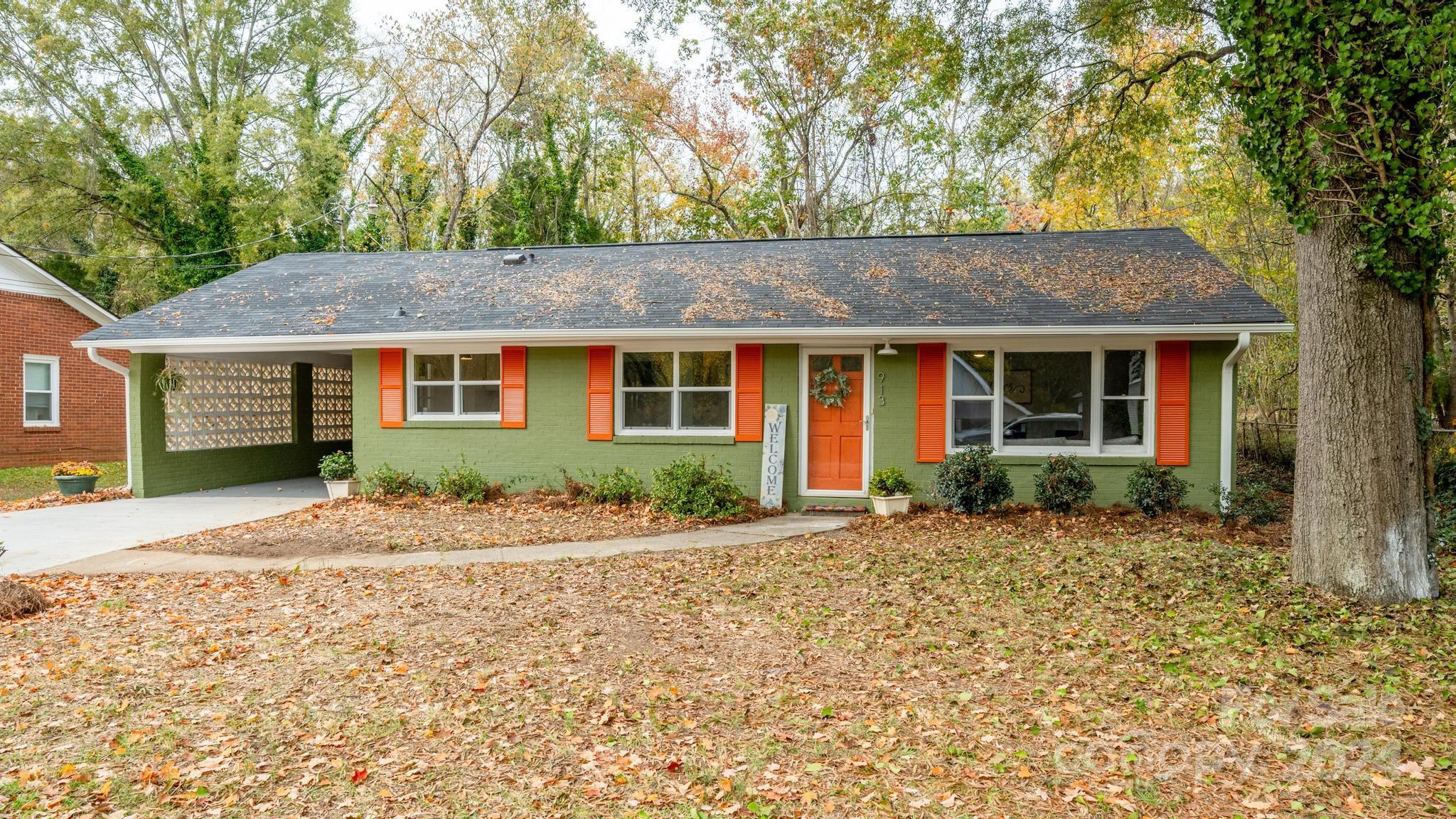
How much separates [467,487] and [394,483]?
1.17 meters

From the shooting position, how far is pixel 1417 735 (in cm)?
364

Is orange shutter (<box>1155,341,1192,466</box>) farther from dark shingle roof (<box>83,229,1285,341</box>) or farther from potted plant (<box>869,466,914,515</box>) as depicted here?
potted plant (<box>869,466,914,515</box>)

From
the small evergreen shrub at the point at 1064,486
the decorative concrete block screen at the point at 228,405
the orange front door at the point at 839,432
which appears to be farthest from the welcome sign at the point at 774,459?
the decorative concrete block screen at the point at 228,405

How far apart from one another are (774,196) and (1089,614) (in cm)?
1914

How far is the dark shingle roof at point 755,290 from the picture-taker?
33.7 ft

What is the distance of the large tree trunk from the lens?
5.16m

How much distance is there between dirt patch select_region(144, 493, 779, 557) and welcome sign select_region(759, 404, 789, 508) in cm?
22

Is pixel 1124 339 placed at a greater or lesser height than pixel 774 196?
lesser

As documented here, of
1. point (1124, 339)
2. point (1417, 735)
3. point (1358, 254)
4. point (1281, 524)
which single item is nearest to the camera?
point (1417, 735)

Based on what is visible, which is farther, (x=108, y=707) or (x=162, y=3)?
(x=162, y=3)

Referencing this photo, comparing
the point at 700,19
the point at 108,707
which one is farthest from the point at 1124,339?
the point at 700,19

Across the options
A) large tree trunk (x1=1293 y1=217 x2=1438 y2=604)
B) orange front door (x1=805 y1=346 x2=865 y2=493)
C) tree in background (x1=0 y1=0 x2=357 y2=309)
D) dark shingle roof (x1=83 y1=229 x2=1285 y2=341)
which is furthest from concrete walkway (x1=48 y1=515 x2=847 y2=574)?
tree in background (x1=0 y1=0 x2=357 y2=309)

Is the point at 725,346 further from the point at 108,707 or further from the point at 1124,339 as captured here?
the point at 108,707

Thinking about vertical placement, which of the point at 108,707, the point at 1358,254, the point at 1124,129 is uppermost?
the point at 1124,129
